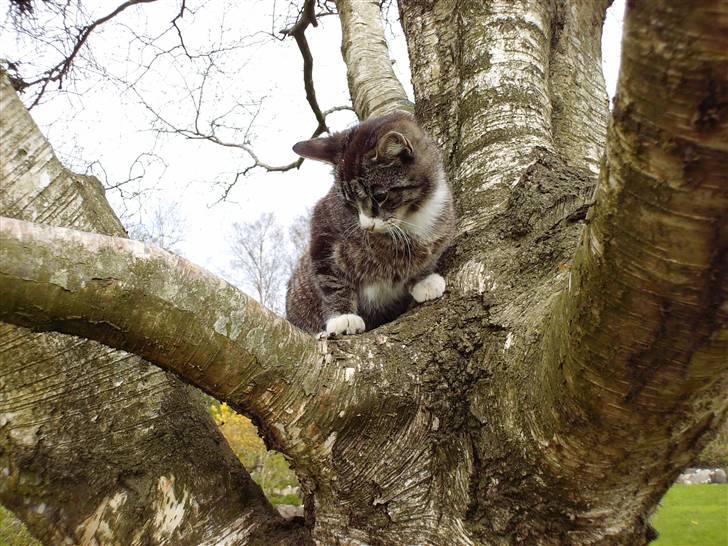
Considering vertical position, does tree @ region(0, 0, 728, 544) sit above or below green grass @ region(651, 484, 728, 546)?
above

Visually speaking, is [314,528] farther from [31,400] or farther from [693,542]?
[693,542]

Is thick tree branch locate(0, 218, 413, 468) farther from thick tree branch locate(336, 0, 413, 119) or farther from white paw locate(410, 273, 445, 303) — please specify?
thick tree branch locate(336, 0, 413, 119)

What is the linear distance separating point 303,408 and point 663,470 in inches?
35.4

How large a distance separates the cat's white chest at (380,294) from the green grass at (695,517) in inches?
243

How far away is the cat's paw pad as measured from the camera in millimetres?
2432

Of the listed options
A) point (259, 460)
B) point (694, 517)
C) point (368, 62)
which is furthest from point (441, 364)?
point (694, 517)

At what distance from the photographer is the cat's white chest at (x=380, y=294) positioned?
8.46ft

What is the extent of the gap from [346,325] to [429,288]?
0.50 metres

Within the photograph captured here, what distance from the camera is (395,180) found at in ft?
8.43

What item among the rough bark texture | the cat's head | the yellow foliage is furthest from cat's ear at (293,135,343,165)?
the yellow foliage

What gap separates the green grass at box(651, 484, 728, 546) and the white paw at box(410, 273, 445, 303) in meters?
6.38

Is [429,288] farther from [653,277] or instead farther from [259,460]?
[259,460]

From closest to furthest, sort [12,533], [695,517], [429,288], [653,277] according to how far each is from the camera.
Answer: [653,277] → [429,288] → [12,533] → [695,517]

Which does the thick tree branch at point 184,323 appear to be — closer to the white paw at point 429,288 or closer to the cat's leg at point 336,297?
the white paw at point 429,288
